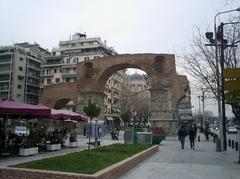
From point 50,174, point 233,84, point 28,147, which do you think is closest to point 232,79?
point 233,84

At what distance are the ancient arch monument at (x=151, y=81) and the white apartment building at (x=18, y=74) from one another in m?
26.8

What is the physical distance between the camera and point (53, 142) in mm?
19141

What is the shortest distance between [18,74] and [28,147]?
6308 cm

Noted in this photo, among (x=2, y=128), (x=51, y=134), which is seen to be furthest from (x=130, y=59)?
(x=2, y=128)

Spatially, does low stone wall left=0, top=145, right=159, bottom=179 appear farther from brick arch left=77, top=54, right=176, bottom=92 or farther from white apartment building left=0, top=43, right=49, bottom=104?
white apartment building left=0, top=43, right=49, bottom=104

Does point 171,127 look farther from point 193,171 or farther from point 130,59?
point 193,171

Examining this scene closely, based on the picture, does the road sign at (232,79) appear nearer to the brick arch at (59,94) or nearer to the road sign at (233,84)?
the road sign at (233,84)

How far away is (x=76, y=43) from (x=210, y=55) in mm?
69925

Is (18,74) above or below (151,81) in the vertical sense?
above

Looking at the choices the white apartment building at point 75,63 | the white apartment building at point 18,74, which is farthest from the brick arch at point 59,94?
the white apartment building at point 75,63

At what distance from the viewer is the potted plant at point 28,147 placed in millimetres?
15211

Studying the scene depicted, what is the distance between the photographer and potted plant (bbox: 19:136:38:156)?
49.9 ft

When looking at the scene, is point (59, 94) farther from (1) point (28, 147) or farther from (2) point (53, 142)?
(1) point (28, 147)

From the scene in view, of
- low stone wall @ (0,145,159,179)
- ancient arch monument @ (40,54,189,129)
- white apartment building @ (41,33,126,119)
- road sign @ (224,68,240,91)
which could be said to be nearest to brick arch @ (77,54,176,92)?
ancient arch monument @ (40,54,189,129)
